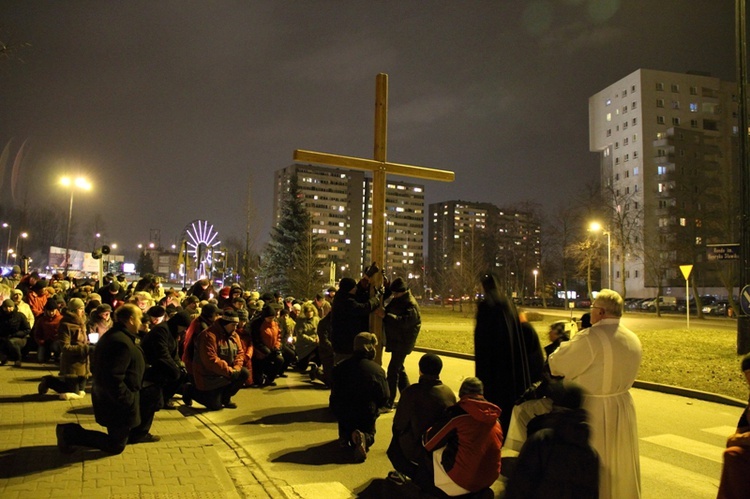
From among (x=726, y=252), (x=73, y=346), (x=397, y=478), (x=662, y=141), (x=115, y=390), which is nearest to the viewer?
(x=397, y=478)

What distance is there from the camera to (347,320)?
9102mm

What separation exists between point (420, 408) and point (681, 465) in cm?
370

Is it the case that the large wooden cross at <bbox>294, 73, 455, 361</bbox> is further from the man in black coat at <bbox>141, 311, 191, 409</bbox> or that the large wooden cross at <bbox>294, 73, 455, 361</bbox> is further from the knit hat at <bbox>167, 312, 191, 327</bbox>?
Result: the man in black coat at <bbox>141, 311, 191, 409</bbox>

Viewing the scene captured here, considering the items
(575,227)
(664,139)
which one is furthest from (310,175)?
(575,227)

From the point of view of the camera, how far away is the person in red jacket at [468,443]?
4.70 metres

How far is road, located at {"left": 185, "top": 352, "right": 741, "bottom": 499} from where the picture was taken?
6246 mm

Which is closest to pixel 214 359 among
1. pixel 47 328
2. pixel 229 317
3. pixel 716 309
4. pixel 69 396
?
pixel 229 317

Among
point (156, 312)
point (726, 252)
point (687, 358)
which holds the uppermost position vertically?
point (726, 252)

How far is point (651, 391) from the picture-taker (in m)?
12.8

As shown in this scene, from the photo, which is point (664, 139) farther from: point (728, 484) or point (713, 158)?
point (728, 484)

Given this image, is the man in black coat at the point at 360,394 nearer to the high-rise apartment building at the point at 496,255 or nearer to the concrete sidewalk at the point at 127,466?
the concrete sidewalk at the point at 127,466

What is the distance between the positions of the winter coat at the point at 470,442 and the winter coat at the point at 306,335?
8.44 metres

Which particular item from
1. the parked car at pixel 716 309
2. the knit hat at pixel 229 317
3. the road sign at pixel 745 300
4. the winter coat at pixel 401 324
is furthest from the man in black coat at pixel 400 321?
the parked car at pixel 716 309

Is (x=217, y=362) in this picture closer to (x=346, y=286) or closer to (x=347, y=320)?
(x=347, y=320)
